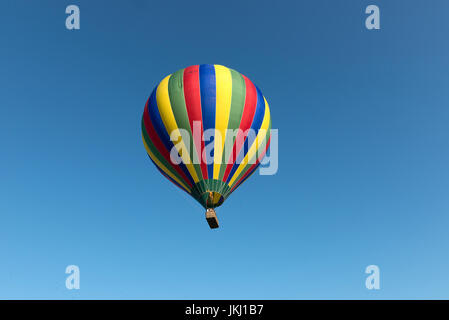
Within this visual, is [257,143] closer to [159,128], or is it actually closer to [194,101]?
[194,101]

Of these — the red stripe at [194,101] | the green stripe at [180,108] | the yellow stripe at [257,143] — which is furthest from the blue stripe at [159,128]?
the yellow stripe at [257,143]

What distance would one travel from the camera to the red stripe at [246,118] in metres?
17.2

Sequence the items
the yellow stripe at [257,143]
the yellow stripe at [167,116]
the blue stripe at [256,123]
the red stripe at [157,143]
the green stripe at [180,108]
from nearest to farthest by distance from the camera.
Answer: the green stripe at [180,108]
the yellow stripe at [167,116]
the red stripe at [157,143]
the blue stripe at [256,123]
the yellow stripe at [257,143]

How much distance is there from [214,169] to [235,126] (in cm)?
222

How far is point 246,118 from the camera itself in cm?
1775

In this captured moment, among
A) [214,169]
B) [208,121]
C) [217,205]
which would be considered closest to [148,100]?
[208,121]

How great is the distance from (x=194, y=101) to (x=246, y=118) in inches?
100

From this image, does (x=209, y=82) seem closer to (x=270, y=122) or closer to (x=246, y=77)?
(x=246, y=77)

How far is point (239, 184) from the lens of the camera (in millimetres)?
18453

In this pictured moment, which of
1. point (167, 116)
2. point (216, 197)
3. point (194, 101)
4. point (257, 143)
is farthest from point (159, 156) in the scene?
point (257, 143)

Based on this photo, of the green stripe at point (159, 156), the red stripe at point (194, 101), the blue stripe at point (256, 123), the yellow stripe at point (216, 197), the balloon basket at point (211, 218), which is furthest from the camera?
the green stripe at point (159, 156)

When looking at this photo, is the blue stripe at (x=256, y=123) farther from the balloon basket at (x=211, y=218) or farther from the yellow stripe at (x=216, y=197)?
the balloon basket at (x=211, y=218)

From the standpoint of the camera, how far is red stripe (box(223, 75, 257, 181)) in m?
17.2

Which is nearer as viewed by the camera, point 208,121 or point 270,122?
point 208,121
